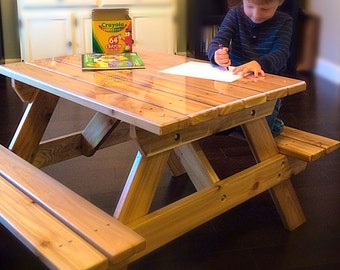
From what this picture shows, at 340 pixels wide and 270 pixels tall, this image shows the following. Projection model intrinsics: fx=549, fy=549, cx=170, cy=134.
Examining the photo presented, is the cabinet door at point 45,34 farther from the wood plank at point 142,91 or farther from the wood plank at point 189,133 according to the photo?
the wood plank at point 189,133

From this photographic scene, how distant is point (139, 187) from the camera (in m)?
1.45

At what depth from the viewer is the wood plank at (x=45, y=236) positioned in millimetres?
1084

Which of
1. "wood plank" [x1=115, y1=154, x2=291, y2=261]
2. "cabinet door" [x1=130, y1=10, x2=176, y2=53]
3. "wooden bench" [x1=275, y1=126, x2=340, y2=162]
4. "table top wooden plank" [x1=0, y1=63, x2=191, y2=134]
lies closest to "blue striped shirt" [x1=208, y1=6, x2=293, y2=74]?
"wooden bench" [x1=275, y1=126, x2=340, y2=162]

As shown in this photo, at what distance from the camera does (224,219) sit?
79.8 inches

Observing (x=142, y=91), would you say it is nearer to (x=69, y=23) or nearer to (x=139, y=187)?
(x=139, y=187)

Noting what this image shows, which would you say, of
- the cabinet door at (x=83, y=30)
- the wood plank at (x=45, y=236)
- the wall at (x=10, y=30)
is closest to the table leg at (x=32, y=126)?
the wood plank at (x=45, y=236)

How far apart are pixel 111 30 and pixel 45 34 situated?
95.9 inches

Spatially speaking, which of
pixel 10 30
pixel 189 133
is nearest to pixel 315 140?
pixel 189 133

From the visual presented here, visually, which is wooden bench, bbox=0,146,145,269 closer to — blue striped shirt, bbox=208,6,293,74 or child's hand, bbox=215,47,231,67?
child's hand, bbox=215,47,231,67

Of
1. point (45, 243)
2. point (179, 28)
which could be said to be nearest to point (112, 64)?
point (45, 243)

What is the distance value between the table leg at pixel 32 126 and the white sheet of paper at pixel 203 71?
47 centimetres

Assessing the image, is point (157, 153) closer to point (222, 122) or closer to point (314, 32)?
point (222, 122)

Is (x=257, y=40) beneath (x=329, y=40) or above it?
above

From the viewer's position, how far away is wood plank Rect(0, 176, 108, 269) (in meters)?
1.08
